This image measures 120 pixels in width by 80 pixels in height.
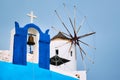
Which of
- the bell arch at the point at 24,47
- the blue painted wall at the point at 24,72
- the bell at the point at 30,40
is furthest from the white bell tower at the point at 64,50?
the bell at the point at 30,40

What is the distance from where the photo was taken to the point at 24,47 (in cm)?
1202

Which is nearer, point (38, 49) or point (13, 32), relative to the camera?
point (13, 32)

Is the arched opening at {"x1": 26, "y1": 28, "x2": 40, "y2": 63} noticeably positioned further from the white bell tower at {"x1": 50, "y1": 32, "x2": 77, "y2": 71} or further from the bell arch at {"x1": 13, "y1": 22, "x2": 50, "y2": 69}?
the white bell tower at {"x1": 50, "y1": 32, "x2": 77, "y2": 71}

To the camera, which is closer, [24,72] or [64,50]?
[24,72]

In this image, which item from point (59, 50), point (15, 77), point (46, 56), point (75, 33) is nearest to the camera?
point (15, 77)

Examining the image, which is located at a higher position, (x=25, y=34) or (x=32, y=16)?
(x=32, y=16)

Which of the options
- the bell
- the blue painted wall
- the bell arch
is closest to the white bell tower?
the blue painted wall

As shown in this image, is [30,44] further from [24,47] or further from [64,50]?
[64,50]

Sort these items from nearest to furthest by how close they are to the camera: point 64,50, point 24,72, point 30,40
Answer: point 24,72 → point 30,40 → point 64,50

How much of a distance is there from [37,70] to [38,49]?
0.99 m

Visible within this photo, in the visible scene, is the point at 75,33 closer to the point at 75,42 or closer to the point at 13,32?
the point at 75,42

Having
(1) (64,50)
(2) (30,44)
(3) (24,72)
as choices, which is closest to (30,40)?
(2) (30,44)

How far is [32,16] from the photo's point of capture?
508 inches

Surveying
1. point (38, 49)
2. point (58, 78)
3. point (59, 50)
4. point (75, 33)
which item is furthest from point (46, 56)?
point (75, 33)
